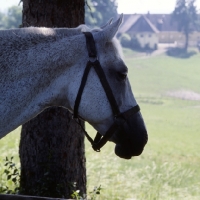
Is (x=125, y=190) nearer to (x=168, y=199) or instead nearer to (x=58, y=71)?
(x=168, y=199)

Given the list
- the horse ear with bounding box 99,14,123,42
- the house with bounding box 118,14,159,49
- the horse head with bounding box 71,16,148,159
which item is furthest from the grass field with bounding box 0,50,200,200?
the house with bounding box 118,14,159,49

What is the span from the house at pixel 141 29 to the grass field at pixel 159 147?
11559 millimetres

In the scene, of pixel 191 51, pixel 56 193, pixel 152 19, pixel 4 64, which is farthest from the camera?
pixel 152 19

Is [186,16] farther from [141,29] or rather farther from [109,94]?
[109,94]

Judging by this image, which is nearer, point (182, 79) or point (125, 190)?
point (125, 190)

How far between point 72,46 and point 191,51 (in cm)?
4903

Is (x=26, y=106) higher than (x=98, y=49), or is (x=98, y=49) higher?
(x=98, y=49)

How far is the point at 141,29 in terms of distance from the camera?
210 feet

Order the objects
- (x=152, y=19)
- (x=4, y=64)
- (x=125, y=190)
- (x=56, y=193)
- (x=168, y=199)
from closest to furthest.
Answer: (x=4, y=64) → (x=56, y=193) → (x=168, y=199) → (x=125, y=190) → (x=152, y=19)

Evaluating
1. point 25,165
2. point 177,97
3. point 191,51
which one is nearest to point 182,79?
point 177,97

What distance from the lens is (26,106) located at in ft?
9.07

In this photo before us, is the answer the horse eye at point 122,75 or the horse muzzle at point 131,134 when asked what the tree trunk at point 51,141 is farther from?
the horse eye at point 122,75

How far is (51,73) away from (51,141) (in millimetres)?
1840

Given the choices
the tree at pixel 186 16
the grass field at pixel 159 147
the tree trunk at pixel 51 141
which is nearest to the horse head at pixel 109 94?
the tree trunk at pixel 51 141
